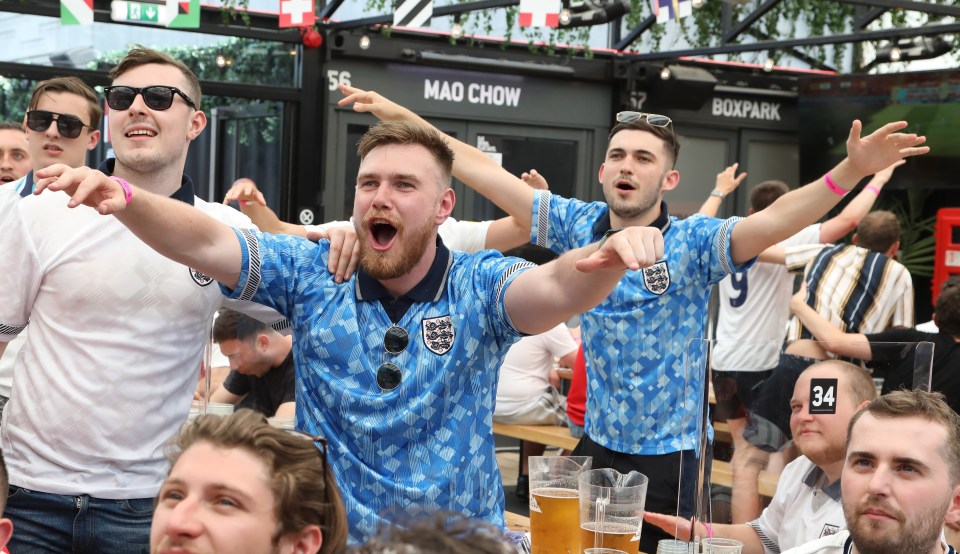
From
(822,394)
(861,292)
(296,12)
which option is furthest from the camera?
(296,12)

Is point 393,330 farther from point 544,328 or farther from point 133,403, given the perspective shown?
point 133,403

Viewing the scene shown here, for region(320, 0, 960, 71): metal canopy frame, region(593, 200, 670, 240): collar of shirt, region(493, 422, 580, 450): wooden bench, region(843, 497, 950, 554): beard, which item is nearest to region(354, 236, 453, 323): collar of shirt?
region(843, 497, 950, 554): beard

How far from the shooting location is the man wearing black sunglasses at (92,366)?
2684 mm

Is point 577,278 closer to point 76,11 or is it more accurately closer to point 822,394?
point 822,394

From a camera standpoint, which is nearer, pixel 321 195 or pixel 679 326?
pixel 679 326

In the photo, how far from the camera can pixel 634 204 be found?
150 inches

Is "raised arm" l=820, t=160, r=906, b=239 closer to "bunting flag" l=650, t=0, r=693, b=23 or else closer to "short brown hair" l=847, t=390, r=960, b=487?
"bunting flag" l=650, t=0, r=693, b=23

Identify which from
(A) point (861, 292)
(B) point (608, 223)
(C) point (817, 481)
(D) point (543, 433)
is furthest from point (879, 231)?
(C) point (817, 481)

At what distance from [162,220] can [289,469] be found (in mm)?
655

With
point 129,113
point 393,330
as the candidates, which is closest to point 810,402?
point 393,330

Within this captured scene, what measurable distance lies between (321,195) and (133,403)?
7098 mm

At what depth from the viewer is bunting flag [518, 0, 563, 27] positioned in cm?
614

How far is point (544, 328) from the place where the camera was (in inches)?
97.3

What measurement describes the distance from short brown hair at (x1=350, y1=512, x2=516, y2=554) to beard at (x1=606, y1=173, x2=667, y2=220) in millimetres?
2448
